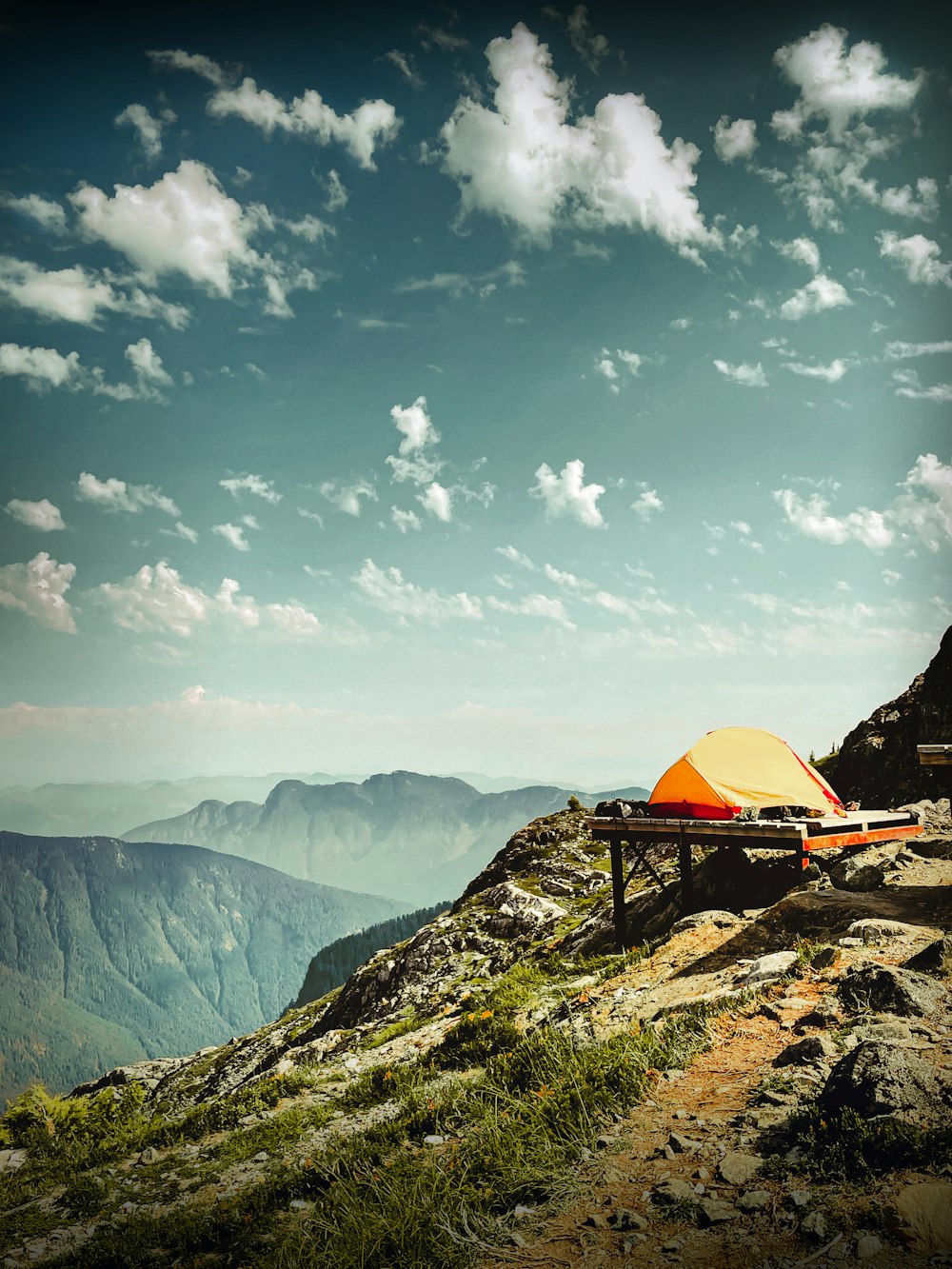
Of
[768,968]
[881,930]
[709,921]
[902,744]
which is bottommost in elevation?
[709,921]

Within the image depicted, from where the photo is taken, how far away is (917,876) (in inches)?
562

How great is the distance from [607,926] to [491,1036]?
7.34 meters

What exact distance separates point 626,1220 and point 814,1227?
137 centimetres

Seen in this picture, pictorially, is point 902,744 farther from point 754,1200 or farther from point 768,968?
point 754,1200

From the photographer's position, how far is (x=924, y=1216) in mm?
4551

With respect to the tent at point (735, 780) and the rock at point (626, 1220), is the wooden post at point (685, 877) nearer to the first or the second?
the tent at point (735, 780)

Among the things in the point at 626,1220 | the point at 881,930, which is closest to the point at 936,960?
the point at 881,930

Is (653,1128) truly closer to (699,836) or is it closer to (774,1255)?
(774,1255)

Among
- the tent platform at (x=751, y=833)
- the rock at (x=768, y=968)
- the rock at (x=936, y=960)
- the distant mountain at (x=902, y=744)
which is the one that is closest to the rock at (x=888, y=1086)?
the rock at (x=936, y=960)

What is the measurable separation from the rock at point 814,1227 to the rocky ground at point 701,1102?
0.01 m

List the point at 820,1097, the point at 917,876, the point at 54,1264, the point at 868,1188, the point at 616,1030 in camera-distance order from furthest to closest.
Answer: the point at 917,876 → the point at 616,1030 → the point at 54,1264 → the point at 820,1097 → the point at 868,1188

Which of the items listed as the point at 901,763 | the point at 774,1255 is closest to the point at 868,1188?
the point at 774,1255

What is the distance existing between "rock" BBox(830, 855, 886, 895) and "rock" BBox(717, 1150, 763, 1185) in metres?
10.2

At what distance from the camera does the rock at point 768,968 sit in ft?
33.9
